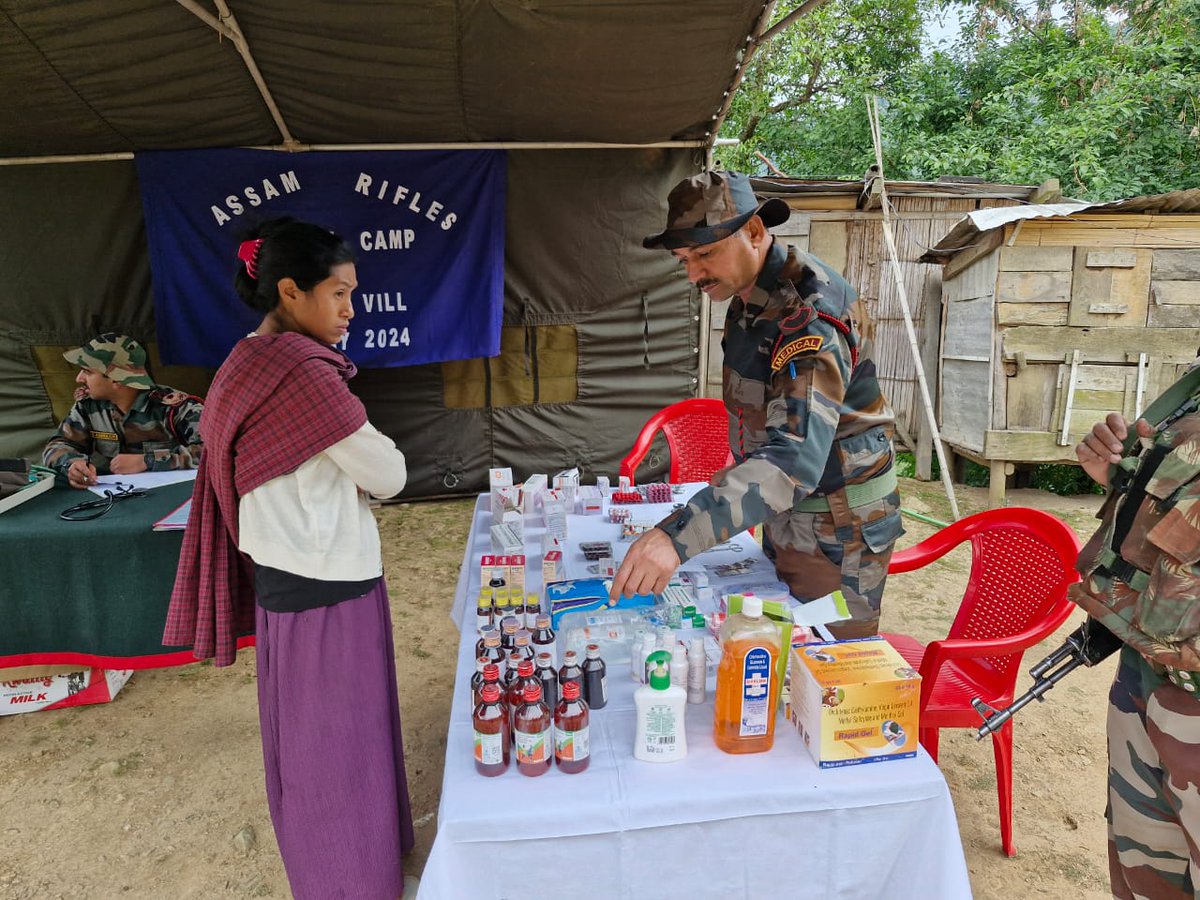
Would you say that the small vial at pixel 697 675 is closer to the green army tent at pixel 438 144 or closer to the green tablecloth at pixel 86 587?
the green tablecloth at pixel 86 587

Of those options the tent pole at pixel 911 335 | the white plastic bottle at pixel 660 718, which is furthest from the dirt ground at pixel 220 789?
the tent pole at pixel 911 335

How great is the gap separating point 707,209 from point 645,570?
96cm

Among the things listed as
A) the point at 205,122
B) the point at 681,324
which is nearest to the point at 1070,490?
the point at 681,324

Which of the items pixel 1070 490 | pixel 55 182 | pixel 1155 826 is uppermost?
pixel 55 182

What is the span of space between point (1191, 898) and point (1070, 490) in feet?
19.9

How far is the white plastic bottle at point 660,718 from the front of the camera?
119cm

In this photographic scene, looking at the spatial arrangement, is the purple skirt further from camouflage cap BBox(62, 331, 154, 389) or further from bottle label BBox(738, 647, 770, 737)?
camouflage cap BBox(62, 331, 154, 389)

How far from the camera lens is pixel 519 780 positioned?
3.89 ft

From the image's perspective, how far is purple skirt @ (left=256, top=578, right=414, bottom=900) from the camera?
67.1 inches

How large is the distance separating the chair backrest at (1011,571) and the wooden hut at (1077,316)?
12.4 ft

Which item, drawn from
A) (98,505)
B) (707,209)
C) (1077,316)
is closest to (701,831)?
(707,209)

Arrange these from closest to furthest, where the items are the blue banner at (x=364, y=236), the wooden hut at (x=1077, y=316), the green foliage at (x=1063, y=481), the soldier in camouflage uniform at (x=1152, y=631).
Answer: the soldier in camouflage uniform at (x=1152, y=631), the blue banner at (x=364, y=236), the wooden hut at (x=1077, y=316), the green foliage at (x=1063, y=481)

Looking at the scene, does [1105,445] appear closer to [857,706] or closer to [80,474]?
[857,706]

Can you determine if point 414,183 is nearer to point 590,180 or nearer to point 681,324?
point 590,180
